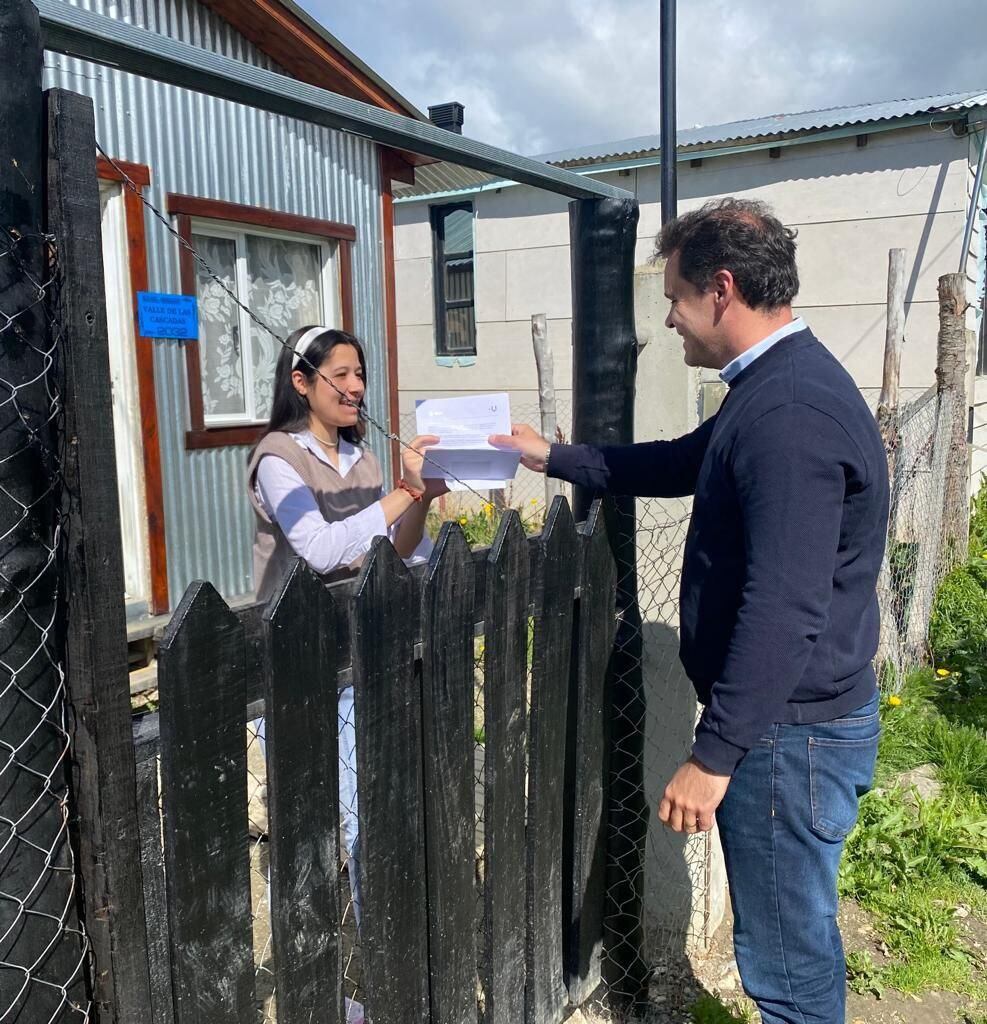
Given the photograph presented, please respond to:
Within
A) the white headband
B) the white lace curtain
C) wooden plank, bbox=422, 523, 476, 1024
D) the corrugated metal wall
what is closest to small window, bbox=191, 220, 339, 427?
the white lace curtain

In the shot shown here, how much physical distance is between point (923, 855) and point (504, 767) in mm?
2099

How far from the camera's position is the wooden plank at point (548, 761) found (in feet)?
7.63

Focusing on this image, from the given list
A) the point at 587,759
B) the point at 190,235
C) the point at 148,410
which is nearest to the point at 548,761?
the point at 587,759

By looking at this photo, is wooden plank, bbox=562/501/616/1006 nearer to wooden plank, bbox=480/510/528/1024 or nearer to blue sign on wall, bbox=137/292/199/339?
wooden plank, bbox=480/510/528/1024

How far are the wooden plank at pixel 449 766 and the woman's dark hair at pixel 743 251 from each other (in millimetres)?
779

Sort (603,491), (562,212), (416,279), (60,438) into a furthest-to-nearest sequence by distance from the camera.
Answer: (416,279)
(562,212)
(603,491)
(60,438)

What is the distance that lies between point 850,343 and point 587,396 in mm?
7336

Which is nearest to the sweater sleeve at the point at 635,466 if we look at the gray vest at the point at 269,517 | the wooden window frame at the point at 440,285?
the gray vest at the point at 269,517

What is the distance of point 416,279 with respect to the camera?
11672 mm

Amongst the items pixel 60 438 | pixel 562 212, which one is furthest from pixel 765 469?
pixel 562 212

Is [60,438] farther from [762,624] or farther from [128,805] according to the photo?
[762,624]

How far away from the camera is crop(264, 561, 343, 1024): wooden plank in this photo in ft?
5.28

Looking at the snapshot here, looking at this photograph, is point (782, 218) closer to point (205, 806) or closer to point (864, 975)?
point (864, 975)

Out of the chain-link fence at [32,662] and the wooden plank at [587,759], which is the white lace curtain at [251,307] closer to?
the wooden plank at [587,759]
